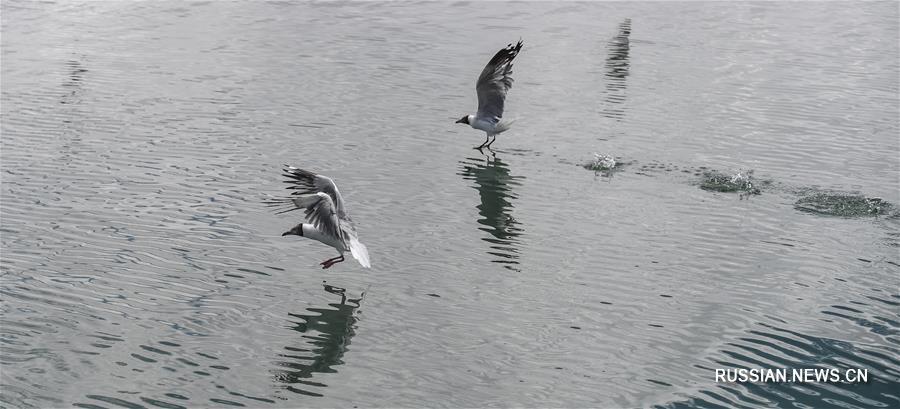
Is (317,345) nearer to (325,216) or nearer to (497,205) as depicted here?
(325,216)

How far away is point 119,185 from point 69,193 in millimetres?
768

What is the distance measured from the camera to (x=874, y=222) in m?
16.5

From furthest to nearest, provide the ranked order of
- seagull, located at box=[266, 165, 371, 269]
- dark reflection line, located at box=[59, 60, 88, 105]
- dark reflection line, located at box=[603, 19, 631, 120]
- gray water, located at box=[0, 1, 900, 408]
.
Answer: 1. dark reflection line, located at box=[603, 19, 631, 120]
2. dark reflection line, located at box=[59, 60, 88, 105]
3. seagull, located at box=[266, 165, 371, 269]
4. gray water, located at box=[0, 1, 900, 408]

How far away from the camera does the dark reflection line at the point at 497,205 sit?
15.3 m

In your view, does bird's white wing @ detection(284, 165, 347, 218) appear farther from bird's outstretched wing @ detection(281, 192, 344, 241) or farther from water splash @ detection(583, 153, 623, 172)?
water splash @ detection(583, 153, 623, 172)

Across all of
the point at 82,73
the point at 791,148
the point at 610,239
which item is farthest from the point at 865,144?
the point at 82,73

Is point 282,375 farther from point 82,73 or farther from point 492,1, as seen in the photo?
point 492,1

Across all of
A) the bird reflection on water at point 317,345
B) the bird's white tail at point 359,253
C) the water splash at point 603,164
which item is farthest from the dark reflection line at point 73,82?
the bird reflection on water at point 317,345

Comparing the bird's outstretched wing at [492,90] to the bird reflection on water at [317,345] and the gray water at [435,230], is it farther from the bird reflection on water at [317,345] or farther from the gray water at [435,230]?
the bird reflection on water at [317,345]

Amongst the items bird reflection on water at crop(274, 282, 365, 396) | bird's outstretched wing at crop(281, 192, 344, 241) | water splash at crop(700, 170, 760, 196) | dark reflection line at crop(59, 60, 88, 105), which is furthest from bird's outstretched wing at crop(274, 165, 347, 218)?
dark reflection line at crop(59, 60, 88, 105)

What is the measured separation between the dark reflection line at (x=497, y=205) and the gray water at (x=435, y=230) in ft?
0.22

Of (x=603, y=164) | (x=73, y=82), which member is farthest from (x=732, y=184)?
(x=73, y=82)

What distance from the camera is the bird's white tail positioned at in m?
13.0

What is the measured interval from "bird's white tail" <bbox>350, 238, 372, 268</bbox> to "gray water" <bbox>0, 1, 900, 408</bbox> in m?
0.49
